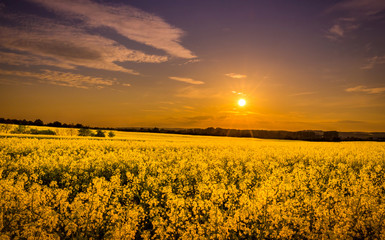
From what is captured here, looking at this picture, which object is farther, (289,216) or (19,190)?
(19,190)

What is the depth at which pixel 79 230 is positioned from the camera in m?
5.34

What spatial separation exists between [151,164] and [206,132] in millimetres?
54350

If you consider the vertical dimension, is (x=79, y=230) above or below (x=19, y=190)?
below

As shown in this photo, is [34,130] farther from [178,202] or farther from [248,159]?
[178,202]

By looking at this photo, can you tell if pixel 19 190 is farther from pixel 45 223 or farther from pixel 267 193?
pixel 267 193

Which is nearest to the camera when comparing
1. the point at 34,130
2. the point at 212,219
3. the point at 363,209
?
the point at 212,219

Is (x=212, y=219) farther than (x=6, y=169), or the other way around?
(x=6, y=169)

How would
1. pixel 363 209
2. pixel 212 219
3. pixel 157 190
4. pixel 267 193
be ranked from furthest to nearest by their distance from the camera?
pixel 157 190
pixel 267 193
pixel 363 209
pixel 212 219

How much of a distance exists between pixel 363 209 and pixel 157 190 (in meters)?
5.56

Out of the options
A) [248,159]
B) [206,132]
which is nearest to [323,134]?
[206,132]

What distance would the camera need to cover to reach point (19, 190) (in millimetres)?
6324

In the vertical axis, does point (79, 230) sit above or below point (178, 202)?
below

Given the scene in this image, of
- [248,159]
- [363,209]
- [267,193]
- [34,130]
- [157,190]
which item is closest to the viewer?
[363,209]

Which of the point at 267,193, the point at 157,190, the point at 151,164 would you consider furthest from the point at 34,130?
the point at 267,193
